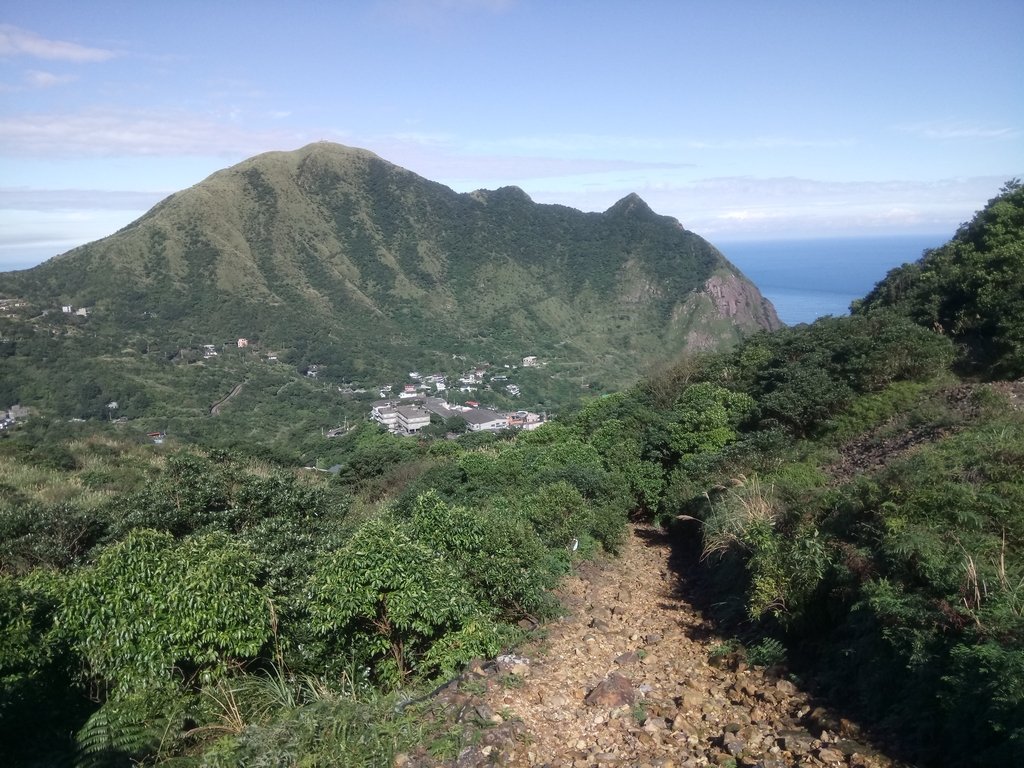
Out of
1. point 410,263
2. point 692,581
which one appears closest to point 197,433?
point 692,581

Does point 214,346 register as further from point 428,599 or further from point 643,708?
point 643,708

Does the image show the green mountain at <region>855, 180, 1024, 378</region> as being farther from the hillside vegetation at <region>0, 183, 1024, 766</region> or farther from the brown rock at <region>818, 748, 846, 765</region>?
the brown rock at <region>818, 748, 846, 765</region>

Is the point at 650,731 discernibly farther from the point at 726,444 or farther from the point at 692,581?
the point at 726,444

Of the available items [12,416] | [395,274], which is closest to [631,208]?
[395,274]

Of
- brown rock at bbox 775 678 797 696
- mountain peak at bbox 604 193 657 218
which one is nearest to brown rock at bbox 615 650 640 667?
brown rock at bbox 775 678 797 696

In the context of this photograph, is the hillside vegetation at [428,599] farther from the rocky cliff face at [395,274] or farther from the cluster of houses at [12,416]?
the rocky cliff face at [395,274]

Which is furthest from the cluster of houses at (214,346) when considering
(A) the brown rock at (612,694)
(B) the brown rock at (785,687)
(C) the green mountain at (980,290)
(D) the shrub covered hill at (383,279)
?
(B) the brown rock at (785,687)
